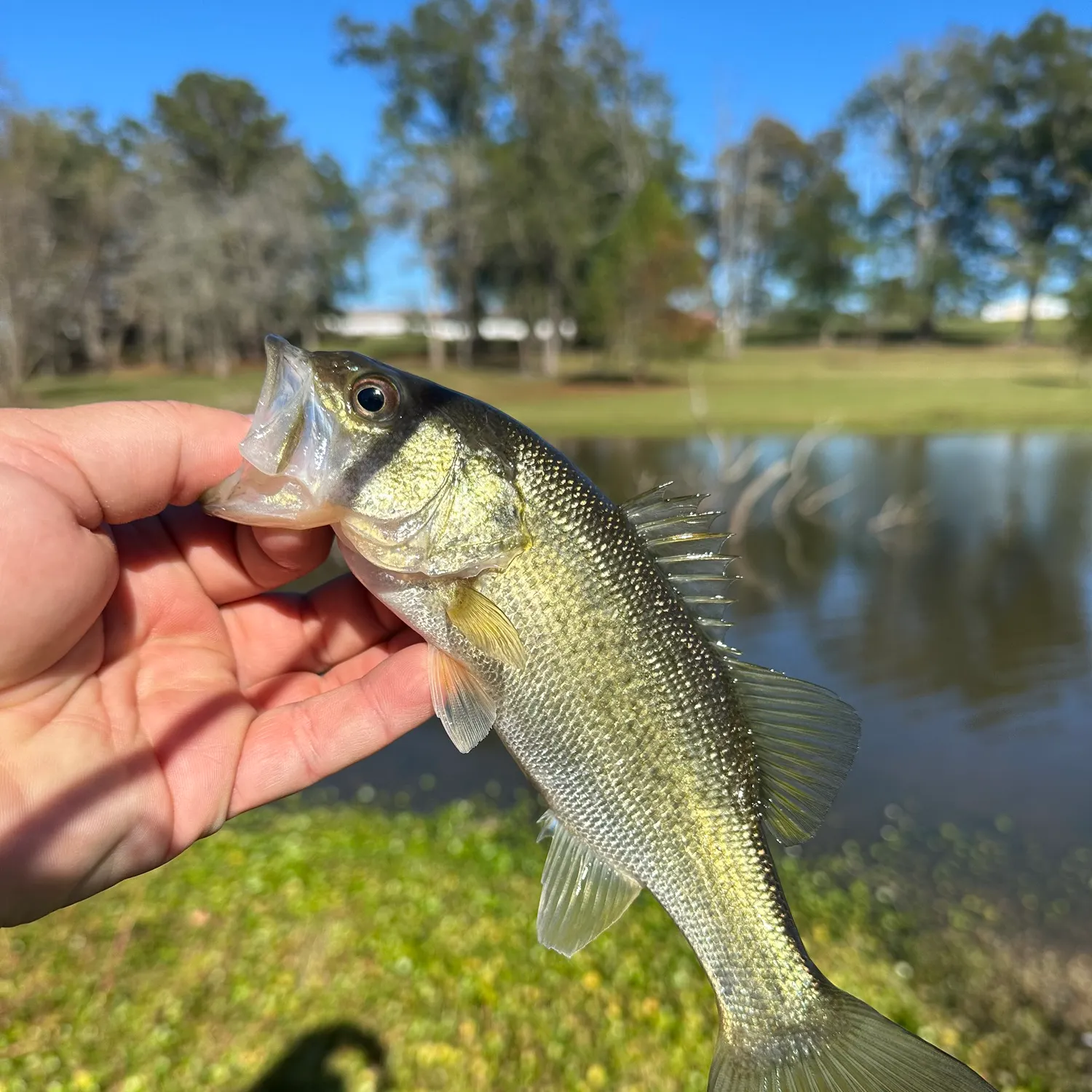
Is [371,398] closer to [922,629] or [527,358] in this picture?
[922,629]

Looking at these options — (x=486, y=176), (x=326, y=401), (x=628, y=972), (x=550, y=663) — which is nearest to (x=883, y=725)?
(x=628, y=972)

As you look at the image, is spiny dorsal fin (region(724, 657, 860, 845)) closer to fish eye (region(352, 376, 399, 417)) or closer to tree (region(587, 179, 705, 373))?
fish eye (region(352, 376, 399, 417))

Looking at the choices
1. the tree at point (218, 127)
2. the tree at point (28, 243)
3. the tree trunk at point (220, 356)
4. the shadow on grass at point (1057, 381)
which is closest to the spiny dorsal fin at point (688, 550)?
the tree at point (28, 243)

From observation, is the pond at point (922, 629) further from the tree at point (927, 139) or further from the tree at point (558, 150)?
the tree at point (927, 139)

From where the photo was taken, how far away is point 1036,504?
16094 millimetres

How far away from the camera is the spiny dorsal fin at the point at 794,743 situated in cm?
242

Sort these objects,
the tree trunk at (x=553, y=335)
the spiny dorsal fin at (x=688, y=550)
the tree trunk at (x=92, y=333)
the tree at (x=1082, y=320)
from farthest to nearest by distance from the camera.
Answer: the tree trunk at (x=92, y=333), the tree trunk at (x=553, y=335), the tree at (x=1082, y=320), the spiny dorsal fin at (x=688, y=550)

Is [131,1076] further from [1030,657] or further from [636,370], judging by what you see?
[636,370]

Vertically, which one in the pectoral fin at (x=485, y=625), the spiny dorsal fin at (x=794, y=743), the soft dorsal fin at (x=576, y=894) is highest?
the pectoral fin at (x=485, y=625)

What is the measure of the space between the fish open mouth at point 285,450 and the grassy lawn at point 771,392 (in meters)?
18.9

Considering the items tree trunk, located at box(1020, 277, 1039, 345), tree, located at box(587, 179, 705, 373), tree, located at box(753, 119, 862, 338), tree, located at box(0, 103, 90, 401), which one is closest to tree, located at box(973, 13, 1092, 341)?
tree trunk, located at box(1020, 277, 1039, 345)

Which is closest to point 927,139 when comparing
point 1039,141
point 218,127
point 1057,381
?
point 1039,141

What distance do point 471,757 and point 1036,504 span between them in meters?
13.9

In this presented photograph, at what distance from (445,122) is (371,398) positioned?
159ft
